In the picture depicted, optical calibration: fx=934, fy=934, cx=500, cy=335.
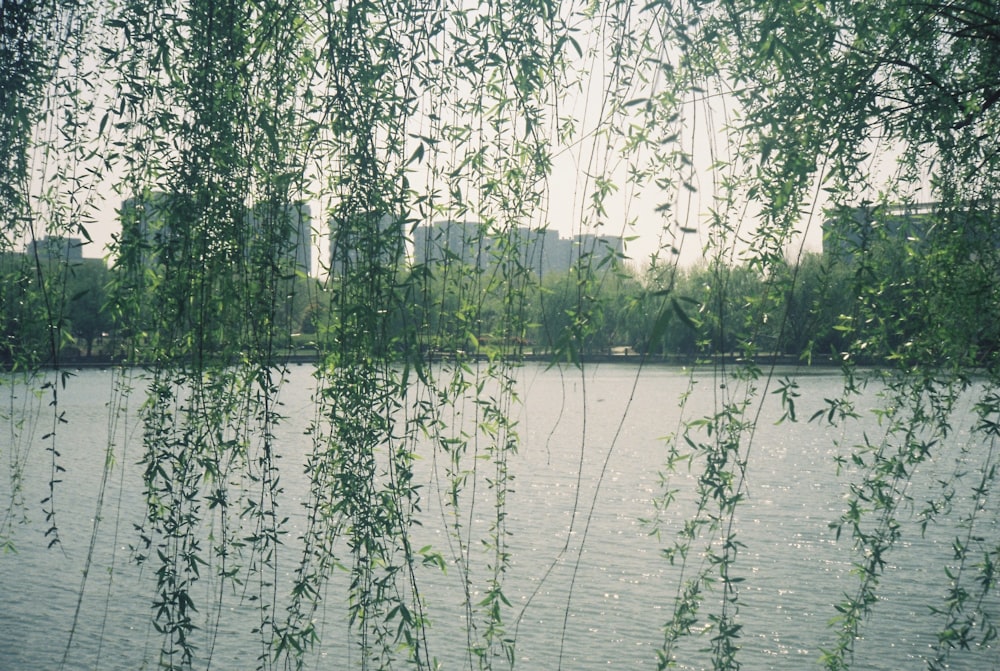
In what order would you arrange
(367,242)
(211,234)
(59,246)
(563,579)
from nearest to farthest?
(367,242), (211,234), (59,246), (563,579)

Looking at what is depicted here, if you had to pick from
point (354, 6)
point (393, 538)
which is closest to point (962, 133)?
point (354, 6)

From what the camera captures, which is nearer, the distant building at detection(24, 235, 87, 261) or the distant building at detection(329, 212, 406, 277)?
the distant building at detection(329, 212, 406, 277)

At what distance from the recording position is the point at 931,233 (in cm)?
311

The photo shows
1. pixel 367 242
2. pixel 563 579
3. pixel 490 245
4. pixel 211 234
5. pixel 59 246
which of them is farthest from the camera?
pixel 563 579

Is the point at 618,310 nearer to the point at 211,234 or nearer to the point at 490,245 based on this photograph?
the point at 490,245

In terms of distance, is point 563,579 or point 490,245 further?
point 563,579

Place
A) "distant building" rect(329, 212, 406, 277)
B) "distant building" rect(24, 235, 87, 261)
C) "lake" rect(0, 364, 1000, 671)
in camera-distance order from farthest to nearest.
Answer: "lake" rect(0, 364, 1000, 671), "distant building" rect(24, 235, 87, 261), "distant building" rect(329, 212, 406, 277)

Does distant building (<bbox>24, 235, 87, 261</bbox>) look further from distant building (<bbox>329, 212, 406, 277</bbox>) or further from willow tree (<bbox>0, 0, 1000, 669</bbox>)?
distant building (<bbox>329, 212, 406, 277</bbox>)

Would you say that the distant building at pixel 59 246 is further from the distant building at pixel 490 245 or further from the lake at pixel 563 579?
the distant building at pixel 490 245

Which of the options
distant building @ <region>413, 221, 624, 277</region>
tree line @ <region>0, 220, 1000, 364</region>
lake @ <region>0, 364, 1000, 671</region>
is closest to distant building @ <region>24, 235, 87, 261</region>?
tree line @ <region>0, 220, 1000, 364</region>

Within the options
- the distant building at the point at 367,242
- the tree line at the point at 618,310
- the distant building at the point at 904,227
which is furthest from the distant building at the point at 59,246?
the distant building at the point at 904,227

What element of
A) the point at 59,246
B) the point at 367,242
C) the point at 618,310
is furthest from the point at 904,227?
the point at 59,246

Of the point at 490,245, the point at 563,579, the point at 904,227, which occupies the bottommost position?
the point at 563,579

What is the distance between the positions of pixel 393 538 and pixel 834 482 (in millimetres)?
10507
